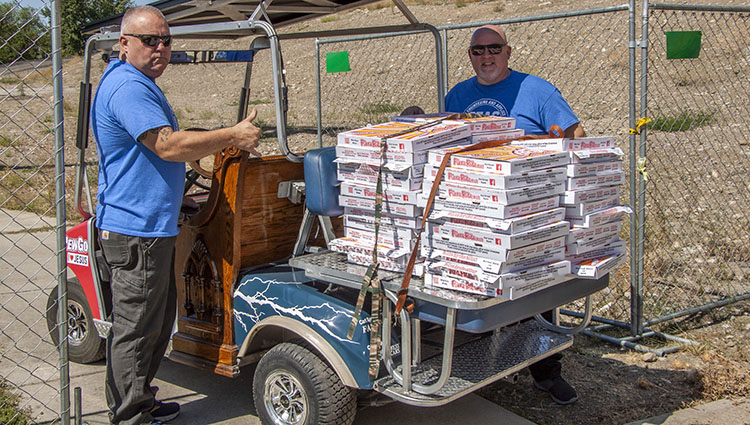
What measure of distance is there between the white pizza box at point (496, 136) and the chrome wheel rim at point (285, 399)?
1490mm

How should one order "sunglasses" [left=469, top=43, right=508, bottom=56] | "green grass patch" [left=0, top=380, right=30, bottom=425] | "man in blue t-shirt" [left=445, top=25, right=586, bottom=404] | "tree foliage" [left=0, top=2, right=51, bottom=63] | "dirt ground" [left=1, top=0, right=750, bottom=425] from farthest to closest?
"sunglasses" [left=469, top=43, right=508, bottom=56], "man in blue t-shirt" [left=445, top=25, right=586, bottom=404], "dirt ground" [left=1, top=0, right=750, bottom=425], "green grass patch" [left=0, top=380, right=30, bottom=425], "tree foliage" [left=0, top=2, right=51, bottom=63]

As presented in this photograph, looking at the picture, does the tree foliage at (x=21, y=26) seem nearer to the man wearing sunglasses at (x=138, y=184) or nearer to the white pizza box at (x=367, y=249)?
the man wearing sunglasses at (x=138, y=184)

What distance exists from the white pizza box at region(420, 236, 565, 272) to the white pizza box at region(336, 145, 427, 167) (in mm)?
352

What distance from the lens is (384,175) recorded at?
335 cm

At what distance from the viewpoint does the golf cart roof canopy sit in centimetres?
363

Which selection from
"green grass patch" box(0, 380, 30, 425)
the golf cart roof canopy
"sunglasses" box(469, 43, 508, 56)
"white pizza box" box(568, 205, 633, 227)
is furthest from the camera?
"sunglasses" box(469, 43, 508, 56)

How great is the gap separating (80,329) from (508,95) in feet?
10.4

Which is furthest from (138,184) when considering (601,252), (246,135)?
(601,252)

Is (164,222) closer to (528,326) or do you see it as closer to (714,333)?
(528,326)

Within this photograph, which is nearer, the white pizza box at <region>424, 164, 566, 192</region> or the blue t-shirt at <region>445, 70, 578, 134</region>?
the white pizza box at <region>424, 164, 566, 192</region>

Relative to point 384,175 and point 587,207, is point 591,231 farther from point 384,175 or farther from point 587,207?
point 384,175

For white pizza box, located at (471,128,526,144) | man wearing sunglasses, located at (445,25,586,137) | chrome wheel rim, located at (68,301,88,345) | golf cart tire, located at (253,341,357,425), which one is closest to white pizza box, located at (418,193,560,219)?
white pizza box, located at (471,128,526,144)

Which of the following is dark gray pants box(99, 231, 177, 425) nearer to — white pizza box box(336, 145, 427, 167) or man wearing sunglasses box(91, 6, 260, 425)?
man wearing sunglasses box(91, 6, 260, 425)

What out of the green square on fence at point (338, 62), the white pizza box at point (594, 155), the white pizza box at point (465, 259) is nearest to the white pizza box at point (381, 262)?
the white pizza box at point (465, 259)
